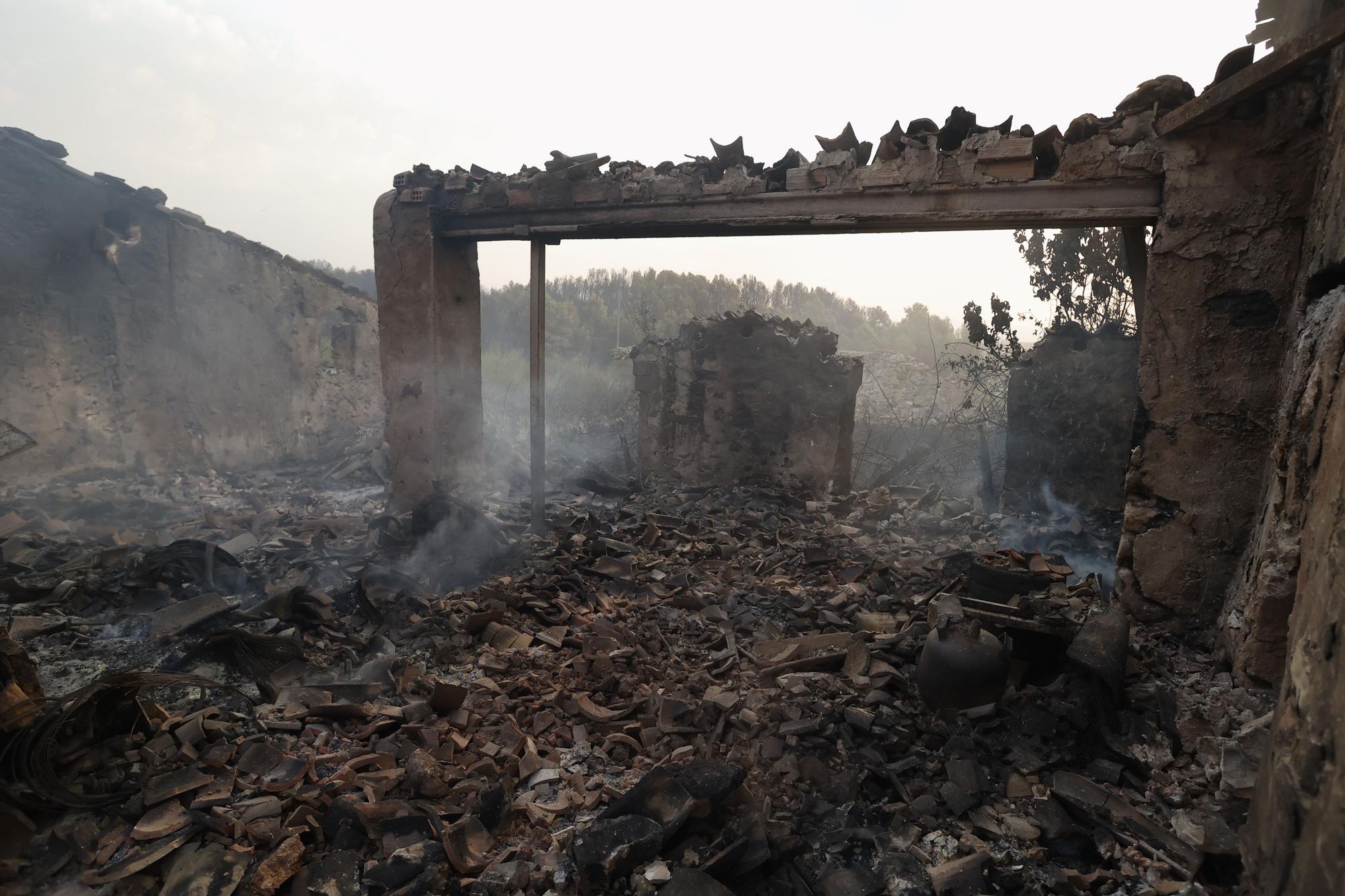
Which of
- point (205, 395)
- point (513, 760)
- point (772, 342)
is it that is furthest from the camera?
point (205, 395)

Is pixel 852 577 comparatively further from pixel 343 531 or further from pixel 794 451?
pixel 343 531

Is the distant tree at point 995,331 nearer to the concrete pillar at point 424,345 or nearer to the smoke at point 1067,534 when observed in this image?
the smoke at point 1067,534

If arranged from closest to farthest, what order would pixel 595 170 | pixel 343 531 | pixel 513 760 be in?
Answer: pixel 513 760
pixel 595 170
pixel 343 531

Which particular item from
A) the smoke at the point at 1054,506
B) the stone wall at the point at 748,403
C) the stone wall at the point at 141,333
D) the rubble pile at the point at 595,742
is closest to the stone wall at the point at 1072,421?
the smoke at the point at 1054,506

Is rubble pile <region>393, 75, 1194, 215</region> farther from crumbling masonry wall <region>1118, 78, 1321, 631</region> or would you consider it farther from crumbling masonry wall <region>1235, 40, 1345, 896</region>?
crumbling masonry wall <region>1235, 40, 1345, 896</region>

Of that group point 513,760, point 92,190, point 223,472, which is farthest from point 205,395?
point 513,760

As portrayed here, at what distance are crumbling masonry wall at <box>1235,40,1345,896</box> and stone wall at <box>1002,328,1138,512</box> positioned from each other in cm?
567

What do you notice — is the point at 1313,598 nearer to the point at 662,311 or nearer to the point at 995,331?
the point at 995,331

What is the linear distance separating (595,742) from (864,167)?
190 inches

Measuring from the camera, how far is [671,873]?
9.39ft

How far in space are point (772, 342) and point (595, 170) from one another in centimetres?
499

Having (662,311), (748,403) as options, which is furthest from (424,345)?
(662,311)

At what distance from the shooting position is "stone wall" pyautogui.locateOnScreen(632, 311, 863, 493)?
10734 millimetres

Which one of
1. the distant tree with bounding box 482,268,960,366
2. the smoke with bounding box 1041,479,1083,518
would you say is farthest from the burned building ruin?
the distant tree with bounding box 482,268,960,366
